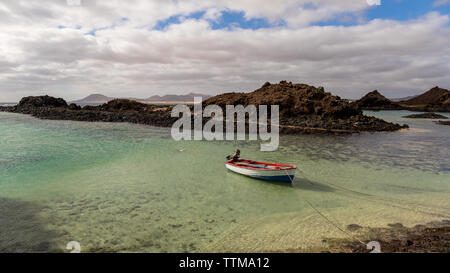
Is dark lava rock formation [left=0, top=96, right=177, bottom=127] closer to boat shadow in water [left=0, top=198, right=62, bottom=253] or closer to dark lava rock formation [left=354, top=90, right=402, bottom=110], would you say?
boat shadow in water [left=0, top=198, right=62, bottom=253]

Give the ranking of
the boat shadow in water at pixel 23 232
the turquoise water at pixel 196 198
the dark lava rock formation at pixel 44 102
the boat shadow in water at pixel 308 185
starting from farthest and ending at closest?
the dark lava rock formation at pixel 44 102 → the boat shadow in water at pixel 308 185 → the turquoise water at pixel 196 198 → the boat shadow in water at pixel 23 232

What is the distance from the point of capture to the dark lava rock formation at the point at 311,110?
39594 mm

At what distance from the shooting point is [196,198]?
1326 centimetres

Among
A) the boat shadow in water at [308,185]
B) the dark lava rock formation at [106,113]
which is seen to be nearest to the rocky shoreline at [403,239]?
the boat shadow in water at [308,185]

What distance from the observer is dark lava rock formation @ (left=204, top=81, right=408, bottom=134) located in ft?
130

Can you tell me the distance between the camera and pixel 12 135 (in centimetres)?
3316

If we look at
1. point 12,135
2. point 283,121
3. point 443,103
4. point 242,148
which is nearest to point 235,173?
point 242,148

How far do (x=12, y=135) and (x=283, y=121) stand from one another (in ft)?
129

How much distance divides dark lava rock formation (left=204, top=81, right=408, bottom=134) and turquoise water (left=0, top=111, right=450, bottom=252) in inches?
597

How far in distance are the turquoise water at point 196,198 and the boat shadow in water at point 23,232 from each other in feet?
0.12

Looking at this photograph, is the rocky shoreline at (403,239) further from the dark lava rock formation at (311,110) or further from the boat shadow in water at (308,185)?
the dark lava rock formation at (311,110)
